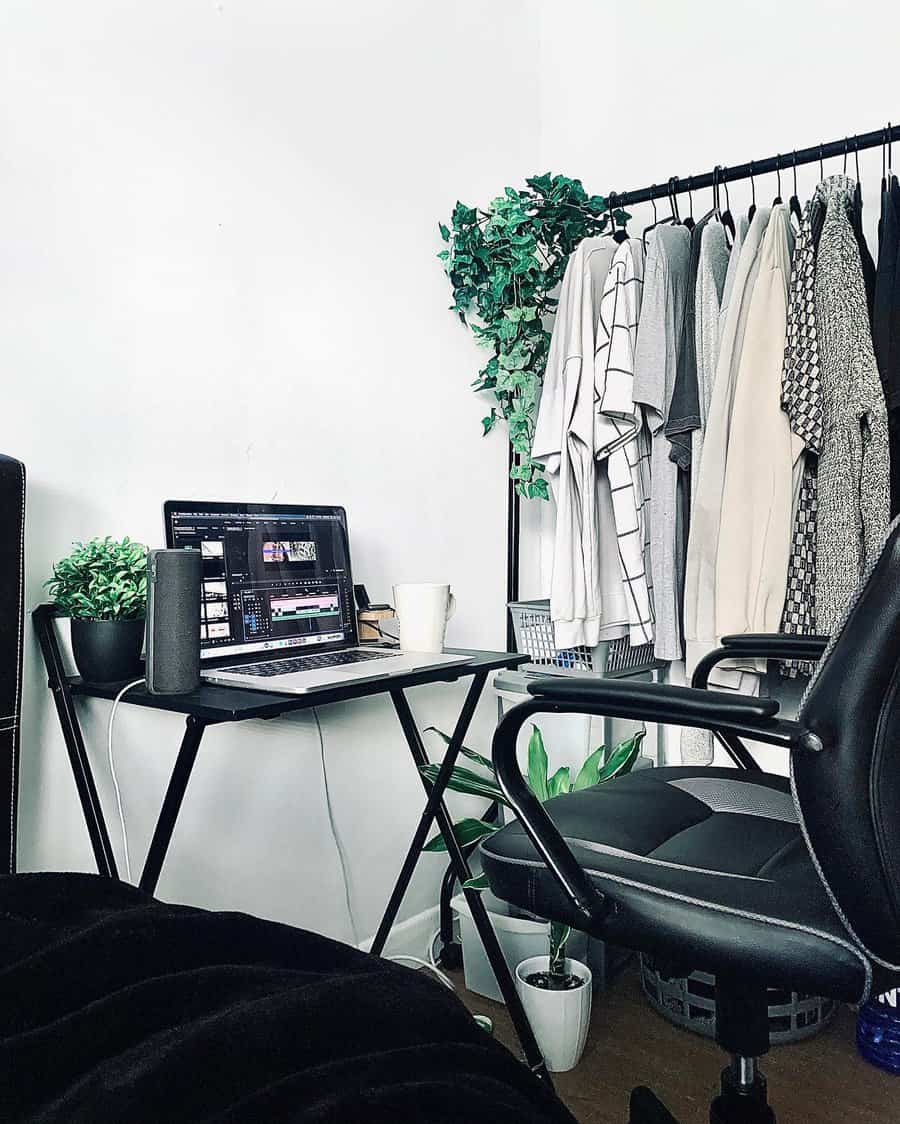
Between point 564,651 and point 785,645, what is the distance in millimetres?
821

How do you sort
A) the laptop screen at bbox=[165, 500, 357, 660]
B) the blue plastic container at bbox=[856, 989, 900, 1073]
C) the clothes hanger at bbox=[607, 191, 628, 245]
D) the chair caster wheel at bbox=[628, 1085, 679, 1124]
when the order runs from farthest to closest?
the clothes hanger at bbox=[607, 191, 628, 245]
the blue plastic container at bbox=[856, 989, 900, 1073]
the laptop screen at bbox=[165, 500, 357, 660]
the chair caster wheel at bbox=[628, 1085, 679, 1124]

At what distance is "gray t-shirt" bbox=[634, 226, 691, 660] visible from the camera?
82.7 inches

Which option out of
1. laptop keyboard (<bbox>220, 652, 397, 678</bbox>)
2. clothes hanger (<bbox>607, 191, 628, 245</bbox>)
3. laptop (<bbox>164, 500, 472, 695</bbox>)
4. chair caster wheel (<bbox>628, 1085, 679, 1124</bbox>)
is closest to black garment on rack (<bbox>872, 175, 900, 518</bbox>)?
clothes hanger (<bbox>607, 191, 628, 245</bbox>)

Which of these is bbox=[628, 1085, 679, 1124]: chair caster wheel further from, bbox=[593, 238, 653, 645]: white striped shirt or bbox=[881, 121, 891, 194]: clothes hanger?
bbox=[881, 121, 891, 194]: clothes hanger

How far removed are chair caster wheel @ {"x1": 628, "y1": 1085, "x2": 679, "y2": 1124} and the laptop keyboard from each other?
30.4 inches

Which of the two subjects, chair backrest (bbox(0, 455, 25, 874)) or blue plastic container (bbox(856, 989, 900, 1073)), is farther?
blue plastic container (bbox(856, 989, 900, 1073))

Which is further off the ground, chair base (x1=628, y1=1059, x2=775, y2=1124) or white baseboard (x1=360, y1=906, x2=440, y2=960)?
chair base (x1=628, y1=1059, x2=775, y2=1124)

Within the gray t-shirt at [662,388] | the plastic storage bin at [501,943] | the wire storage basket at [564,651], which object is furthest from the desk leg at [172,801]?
the gray t-shirt at [662,388]

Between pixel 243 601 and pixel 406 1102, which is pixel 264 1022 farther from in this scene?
pixel 243 601

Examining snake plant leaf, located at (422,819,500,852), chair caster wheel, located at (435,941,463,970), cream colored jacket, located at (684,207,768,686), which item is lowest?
chair caster wheel, located at (435,941,463,970)

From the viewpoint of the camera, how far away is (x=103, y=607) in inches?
57.1

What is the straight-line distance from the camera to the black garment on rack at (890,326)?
5.98ft

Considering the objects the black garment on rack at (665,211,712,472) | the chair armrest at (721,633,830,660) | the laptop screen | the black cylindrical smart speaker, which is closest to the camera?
the black cylindrical smart speaker

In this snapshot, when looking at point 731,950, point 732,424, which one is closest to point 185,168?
point 732,424
